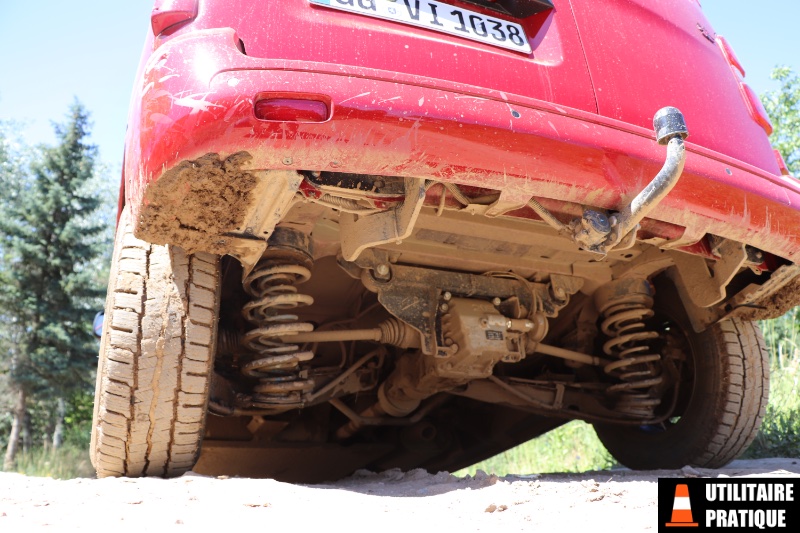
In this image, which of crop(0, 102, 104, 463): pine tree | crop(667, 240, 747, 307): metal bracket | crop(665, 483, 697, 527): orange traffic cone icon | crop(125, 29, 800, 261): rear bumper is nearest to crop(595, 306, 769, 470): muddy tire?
crop(667, 240, 747, 307): metal bracket

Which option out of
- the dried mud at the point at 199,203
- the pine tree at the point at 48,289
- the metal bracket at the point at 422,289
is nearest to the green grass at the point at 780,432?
the metal bracket at the point at 422,289

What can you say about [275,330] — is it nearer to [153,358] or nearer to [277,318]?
[277,318]

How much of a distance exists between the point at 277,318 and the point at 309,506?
80cm

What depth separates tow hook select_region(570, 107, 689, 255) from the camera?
73.6 inches

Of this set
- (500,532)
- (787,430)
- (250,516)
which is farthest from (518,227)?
(787,430)

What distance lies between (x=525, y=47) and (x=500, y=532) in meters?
1.40

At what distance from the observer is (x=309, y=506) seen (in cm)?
183

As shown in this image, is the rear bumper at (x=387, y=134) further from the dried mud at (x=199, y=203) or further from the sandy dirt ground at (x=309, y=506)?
the sandy dirt ground at (x=309, y=506)

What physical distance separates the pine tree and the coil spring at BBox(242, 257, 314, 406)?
10.8 m

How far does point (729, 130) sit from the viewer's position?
2.34m

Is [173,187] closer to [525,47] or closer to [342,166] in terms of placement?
[342,166]

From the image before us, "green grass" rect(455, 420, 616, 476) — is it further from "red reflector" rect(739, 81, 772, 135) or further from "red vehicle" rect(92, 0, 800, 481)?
"red reflector" rect(739, 81, 772, 135)

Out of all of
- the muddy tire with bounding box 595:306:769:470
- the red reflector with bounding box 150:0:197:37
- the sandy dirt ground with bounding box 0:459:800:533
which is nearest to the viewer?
the sandy dirt ground with bounding box 0:459:800:533

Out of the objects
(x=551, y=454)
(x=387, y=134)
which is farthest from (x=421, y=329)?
(x=551, y=454)
